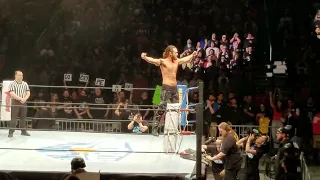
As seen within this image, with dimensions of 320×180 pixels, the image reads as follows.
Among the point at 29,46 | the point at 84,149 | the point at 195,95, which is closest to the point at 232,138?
the point at 84,149

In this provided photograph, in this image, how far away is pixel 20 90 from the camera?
310 inches

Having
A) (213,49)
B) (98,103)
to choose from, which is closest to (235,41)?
(213,49)

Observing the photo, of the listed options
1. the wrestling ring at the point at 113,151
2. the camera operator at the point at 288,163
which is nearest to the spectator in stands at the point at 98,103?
Answer: the wrestling ring at the point at 113,151

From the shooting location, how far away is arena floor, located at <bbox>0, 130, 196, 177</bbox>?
572 centimetres

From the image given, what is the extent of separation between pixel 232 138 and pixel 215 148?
0.93 m

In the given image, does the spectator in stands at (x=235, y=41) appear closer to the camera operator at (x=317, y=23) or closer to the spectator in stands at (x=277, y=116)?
the camera operator at (x=317, y=23)

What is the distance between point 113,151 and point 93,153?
1132mm

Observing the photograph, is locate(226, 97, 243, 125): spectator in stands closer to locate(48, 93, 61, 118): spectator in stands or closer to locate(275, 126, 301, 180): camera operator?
locate(275, 126, 301, 180): camera operator

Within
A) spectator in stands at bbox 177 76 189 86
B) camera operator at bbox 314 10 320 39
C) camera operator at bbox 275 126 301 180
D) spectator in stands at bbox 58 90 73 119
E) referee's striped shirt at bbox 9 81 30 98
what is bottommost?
camera operator at bbox 275 126 301 180

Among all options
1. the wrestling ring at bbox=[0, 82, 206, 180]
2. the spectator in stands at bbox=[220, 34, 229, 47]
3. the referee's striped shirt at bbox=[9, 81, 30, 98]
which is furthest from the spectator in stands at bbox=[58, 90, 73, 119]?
the spectator in stands at bbox=[220, 34, 229, 47]

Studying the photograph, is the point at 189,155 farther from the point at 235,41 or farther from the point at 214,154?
the point at 235,41

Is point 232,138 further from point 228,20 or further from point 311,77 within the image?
point 228,20

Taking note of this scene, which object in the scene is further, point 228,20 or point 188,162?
point 228,20

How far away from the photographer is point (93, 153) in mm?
6723
